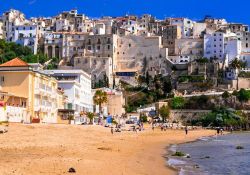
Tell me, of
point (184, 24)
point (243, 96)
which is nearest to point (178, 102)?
point (243, 96)

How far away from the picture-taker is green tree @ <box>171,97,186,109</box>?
9006cm

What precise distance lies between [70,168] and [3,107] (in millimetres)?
25674

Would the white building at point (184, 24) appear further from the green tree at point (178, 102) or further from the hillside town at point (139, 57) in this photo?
the green tree at point (178, 102)

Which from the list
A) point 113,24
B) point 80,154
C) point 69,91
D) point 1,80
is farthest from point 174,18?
point 80,154

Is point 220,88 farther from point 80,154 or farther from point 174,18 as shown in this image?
point 80,154

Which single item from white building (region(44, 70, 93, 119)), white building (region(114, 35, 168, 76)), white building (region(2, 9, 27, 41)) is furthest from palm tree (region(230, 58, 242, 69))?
white building (region(2, 9, 27, 41))

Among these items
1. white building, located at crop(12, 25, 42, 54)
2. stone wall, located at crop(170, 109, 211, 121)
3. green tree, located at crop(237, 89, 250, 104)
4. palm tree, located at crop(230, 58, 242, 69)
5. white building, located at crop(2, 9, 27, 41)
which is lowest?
stone wall, located at crop(170, 109, 211, 121)

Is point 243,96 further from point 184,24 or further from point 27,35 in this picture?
point 27,35

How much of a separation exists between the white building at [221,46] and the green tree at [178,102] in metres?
19.9

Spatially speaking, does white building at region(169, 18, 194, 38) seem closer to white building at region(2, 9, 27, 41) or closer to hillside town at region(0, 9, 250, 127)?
hillside town at region(0, 9, 250, 127)

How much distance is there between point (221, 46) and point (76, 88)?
4770 centimetres

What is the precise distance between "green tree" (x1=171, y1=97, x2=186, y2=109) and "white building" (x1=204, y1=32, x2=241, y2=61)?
19944mm

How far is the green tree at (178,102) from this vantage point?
9006 cm

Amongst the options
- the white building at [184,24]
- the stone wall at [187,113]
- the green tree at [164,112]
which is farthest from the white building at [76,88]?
the white building at [184,24]
